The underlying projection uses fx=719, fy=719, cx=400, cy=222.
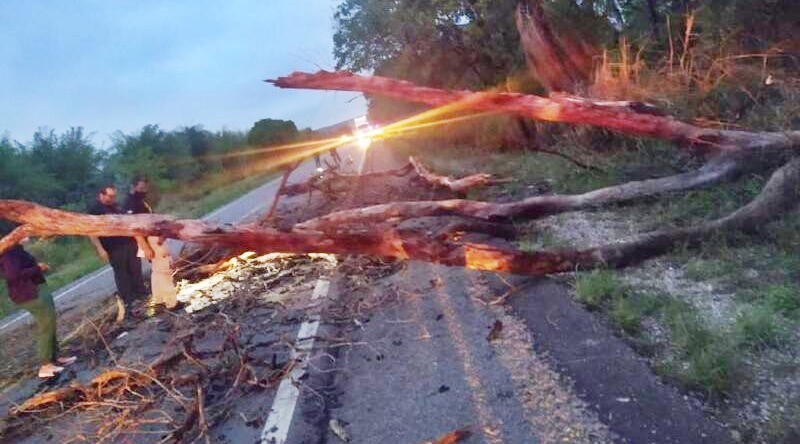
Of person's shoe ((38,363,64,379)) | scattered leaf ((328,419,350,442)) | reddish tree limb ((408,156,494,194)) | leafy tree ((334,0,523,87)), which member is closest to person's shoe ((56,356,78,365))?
person's shoe ((38,363,64,379))

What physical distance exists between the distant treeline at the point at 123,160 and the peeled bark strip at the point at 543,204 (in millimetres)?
18876

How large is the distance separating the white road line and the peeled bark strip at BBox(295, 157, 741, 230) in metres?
1.61

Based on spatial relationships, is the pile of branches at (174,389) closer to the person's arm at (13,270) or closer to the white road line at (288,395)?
the white road line at (288,395)

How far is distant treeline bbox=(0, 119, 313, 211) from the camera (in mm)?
33531

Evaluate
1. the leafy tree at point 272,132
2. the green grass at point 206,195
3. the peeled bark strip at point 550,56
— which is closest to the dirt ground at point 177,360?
the peeled bark strip at point 550,56

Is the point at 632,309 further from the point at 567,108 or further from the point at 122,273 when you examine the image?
the point at 122,273

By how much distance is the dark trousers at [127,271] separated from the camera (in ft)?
31.3

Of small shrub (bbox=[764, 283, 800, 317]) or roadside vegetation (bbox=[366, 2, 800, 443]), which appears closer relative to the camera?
roadside vegetation (bbox=[366, 2, 800, 443])

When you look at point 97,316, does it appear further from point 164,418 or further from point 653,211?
point 653,211

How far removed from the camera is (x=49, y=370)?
7.05 m

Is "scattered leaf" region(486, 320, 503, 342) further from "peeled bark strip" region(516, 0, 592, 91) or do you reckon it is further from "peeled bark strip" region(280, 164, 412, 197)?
"peeled bark strip" region(516, 0, 592, 91)

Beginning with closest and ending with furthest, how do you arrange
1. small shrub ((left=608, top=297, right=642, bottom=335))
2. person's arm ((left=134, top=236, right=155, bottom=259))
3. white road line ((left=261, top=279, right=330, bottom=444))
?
1. white road line ((left=261, top=279, right=330, bottom=444))
2. small shrub ((left=608, top=297, right=642, bottom=335))
3. person's arm ((left=134, top=236, right=155, bottom=259))

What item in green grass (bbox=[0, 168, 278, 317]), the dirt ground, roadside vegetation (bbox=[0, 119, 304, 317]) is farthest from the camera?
roadside vegetation (bbox=[0, 119, 304, 317])

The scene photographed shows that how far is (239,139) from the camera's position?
6319 centimetres
